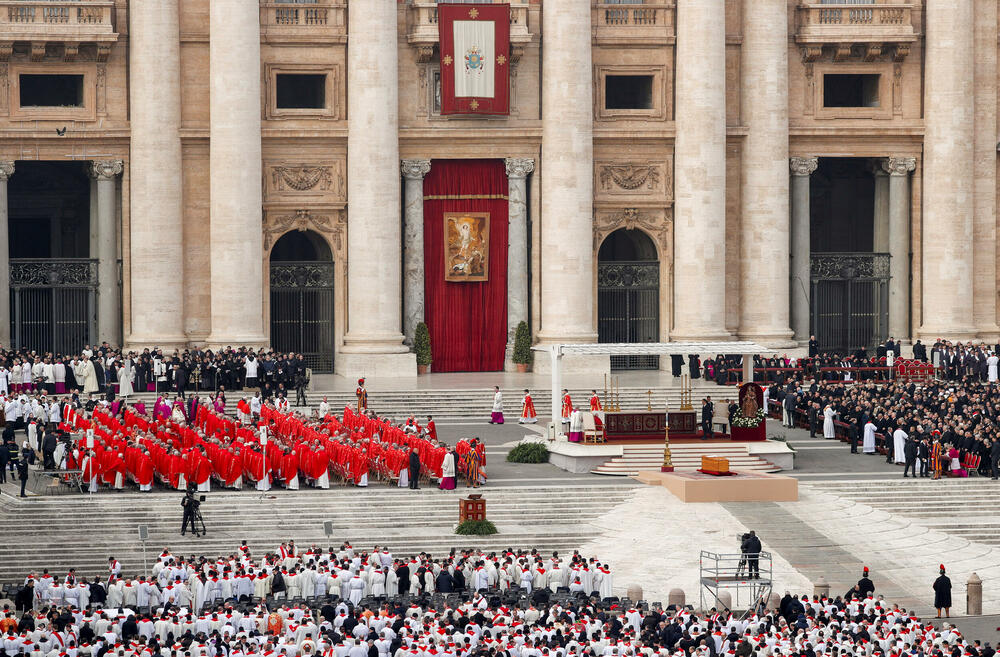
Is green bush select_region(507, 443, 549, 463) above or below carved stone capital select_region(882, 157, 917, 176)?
below

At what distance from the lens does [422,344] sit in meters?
64.0

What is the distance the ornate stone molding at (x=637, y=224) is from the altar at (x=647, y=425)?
53.5 feet

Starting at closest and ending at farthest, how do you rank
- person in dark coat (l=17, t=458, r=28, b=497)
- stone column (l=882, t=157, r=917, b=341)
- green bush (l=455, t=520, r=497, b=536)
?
green bush (l=455, t=520, r=497, b=536), person in dark coat (l=17, t=458, r=28, b=497), stone column (l=882, t=157, r=917, b=341)

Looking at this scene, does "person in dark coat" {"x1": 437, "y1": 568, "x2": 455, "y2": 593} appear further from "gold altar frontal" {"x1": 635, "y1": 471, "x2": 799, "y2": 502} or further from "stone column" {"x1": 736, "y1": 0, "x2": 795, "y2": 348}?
"stone column" {"x1": 736, "y1": 0, "x2": 795, "y2": 348}

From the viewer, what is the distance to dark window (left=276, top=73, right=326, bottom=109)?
65312mm

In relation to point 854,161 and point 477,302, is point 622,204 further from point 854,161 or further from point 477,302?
point 854,161

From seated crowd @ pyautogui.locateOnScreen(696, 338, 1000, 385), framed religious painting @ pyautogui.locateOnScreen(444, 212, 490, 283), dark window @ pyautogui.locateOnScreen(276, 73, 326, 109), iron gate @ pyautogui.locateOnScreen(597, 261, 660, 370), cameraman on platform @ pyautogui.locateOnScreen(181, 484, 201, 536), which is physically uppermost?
dark window @ pyautogui.locateOnScreen(276, 73, 326, 109)

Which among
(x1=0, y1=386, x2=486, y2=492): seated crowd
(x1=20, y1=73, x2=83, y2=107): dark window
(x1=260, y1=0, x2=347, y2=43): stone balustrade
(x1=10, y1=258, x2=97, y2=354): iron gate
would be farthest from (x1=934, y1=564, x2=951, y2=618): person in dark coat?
(x1=20, y1=73, x2=83, y2=107): dark window

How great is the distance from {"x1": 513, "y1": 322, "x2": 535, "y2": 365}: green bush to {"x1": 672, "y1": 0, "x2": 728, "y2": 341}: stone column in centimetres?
504

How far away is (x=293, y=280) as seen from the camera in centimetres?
6462

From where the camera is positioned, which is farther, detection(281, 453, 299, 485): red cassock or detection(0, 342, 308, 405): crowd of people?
Result: detection(0, 342, 308, 405): crowd of people

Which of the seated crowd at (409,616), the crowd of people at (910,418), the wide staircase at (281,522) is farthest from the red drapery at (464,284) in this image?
the seated crowd at (409,616)

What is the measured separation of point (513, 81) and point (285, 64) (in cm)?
781

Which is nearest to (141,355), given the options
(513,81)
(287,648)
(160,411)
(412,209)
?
(160,411)
